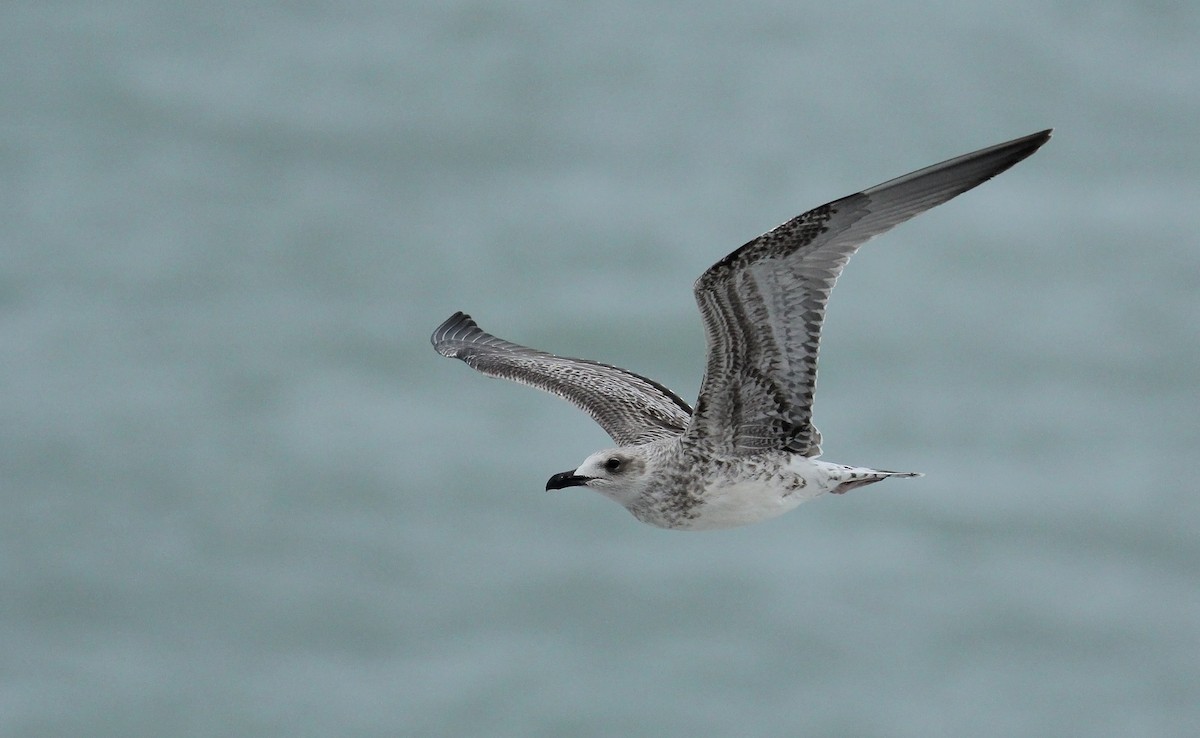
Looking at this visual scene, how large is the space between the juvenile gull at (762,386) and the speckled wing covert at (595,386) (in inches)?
3.5

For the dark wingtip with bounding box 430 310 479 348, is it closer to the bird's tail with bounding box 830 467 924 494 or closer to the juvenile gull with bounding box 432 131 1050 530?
the juvenile gull with bounding box 432 131 1050 530

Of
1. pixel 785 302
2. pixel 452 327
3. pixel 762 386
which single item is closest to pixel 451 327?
pixel 452 327

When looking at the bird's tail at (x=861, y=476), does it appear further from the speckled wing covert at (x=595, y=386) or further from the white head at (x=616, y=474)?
the speckled wing covert at (x=595, y=386)

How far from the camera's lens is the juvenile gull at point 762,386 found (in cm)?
1125

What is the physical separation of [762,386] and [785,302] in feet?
2.59

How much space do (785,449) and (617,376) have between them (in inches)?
152

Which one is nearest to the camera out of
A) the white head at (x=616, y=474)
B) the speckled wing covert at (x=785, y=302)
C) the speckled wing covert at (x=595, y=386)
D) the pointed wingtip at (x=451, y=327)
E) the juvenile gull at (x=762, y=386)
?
the speckled wing covert at (x=785, y=302)

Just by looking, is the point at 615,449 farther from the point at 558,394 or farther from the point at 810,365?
the point at 558,394

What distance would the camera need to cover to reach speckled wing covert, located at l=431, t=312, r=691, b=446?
581 inches

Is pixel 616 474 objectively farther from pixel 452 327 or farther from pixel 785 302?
pixel 452 327

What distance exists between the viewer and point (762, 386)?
484 inches

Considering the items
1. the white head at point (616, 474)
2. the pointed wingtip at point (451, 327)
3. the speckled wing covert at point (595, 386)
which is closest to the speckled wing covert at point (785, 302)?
the white head at point (616, 474)

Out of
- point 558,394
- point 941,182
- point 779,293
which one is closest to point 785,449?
point 779,293

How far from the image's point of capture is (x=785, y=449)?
41.5ft
